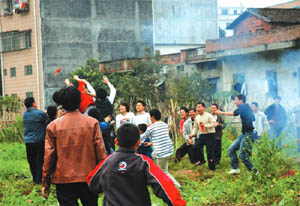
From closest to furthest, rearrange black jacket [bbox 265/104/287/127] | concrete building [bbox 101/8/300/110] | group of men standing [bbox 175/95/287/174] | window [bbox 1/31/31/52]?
group of men standing [bbox 175/95/287/174]
black jacket [bbox 265/104/287/127]
concrete building [bbox 101/8/300/110]
window [bbox 1/31/31/52]

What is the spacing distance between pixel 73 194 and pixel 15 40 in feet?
105

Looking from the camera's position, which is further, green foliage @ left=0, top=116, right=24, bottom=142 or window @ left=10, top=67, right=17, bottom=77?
window @ left=10, top=67, right=17, bottom=77

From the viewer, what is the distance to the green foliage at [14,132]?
64.8ft

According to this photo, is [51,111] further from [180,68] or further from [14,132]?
[180,68]

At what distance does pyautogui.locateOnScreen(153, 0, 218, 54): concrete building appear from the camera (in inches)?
1494

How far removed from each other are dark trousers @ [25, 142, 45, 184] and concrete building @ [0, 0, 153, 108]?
77.6 ft

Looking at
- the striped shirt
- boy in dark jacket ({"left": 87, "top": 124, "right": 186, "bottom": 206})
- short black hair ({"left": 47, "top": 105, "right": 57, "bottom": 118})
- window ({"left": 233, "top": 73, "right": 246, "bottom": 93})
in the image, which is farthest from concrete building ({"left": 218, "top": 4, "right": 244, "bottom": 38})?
boy in dark jacket ({"left": 87, "top": 124, "right": 186, "bottom": 206})

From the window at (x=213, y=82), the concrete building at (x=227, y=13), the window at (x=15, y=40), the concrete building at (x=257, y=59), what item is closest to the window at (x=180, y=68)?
the concrete building at (x=257, y=59)

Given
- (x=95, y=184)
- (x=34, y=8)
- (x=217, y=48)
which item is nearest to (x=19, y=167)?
(x=95, y=184)

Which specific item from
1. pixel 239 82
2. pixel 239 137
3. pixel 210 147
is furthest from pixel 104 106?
pixel 239 82

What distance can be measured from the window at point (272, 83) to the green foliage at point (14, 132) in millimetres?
10250

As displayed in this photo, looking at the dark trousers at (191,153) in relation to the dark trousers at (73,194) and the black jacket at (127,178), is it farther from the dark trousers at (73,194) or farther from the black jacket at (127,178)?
the black jacket at (127,178)

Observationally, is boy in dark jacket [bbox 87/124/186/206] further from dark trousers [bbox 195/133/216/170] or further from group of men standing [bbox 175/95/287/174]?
dark trousers [bbox 195/133/216/170]

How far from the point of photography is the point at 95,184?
4418 mm
